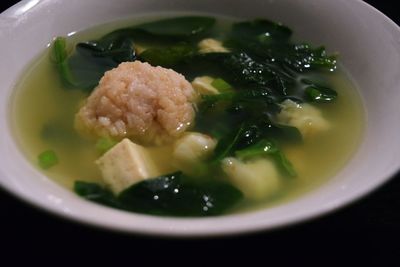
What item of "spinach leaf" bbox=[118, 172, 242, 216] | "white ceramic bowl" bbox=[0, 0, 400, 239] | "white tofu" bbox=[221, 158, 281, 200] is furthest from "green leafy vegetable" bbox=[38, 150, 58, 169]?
"white tofu" bbox=[221, 158, 281, 200]

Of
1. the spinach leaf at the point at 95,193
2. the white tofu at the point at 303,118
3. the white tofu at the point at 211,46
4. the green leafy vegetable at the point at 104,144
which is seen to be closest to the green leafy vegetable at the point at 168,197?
the spinach leaf at the point at 95,193

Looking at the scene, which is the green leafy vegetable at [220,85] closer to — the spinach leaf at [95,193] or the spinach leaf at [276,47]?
the spinach leaf at [276,47]

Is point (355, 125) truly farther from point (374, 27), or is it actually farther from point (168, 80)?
point (168, 80)

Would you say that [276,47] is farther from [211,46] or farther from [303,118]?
[303,118]

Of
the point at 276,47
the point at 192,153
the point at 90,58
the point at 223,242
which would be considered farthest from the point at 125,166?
the point at 276,47

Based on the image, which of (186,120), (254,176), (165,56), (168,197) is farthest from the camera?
(165,56)

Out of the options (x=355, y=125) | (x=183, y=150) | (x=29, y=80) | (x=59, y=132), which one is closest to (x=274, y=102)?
(x=355, y=125)
